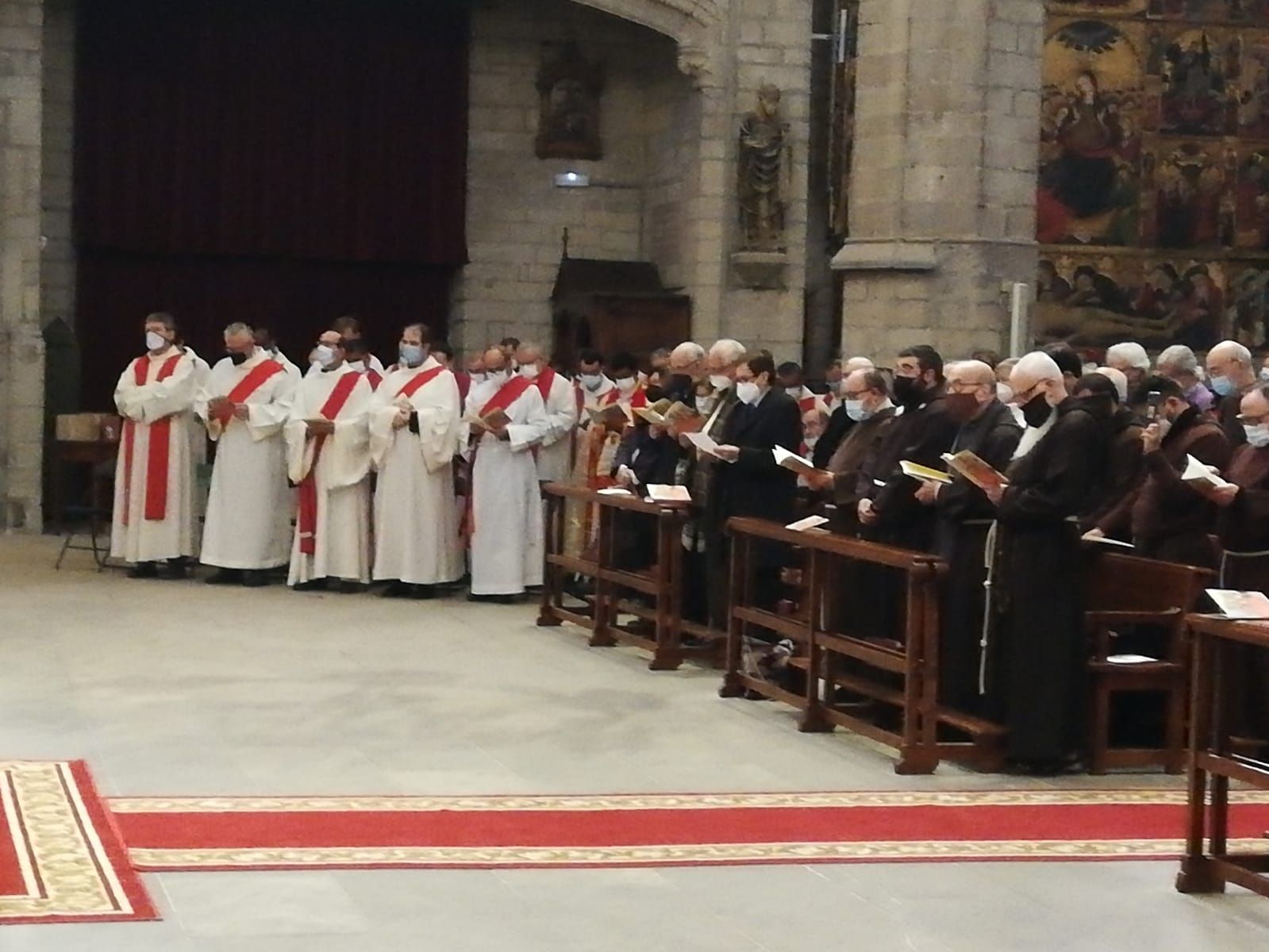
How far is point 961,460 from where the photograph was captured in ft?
25.2

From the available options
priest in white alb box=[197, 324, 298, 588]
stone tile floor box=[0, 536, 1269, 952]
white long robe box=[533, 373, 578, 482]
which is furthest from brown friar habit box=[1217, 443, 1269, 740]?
priest in white alb box=[197, 324, 298, 588]

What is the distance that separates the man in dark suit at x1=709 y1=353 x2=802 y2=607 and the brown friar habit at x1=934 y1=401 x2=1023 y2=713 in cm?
168

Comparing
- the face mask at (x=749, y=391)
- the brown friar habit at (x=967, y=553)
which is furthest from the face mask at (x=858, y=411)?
the brown friar habit at (x=967, y=553)

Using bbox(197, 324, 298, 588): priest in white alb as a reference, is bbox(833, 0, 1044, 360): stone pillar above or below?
above

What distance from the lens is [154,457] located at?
13.6 m

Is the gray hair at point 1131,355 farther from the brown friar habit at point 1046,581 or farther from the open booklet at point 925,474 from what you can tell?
the brown friar habit at point 1046,581

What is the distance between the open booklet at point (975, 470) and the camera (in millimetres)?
7672

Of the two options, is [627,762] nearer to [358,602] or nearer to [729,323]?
[358,602]

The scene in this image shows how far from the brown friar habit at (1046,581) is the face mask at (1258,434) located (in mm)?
597

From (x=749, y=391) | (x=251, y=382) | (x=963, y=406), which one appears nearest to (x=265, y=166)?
(x=251, y=382)

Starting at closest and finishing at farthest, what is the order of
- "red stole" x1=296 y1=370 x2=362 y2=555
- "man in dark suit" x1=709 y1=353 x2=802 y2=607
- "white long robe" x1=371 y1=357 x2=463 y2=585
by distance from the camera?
"man in dark suit" x1=709 y1=353 x2=802 y2=607
"white long robe" x1=371 y1=357 x2=463 y2=585
"red stole" x1=296 y1=370 x2=362 y2=555

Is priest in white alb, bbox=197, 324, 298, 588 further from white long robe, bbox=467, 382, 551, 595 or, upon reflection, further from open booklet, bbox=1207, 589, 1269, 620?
open booklet, bbox=1207, 589, 1269, 620

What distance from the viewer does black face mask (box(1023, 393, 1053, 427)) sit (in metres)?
8.02

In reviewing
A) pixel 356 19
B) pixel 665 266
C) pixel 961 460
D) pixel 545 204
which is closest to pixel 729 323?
pixel 665 266
